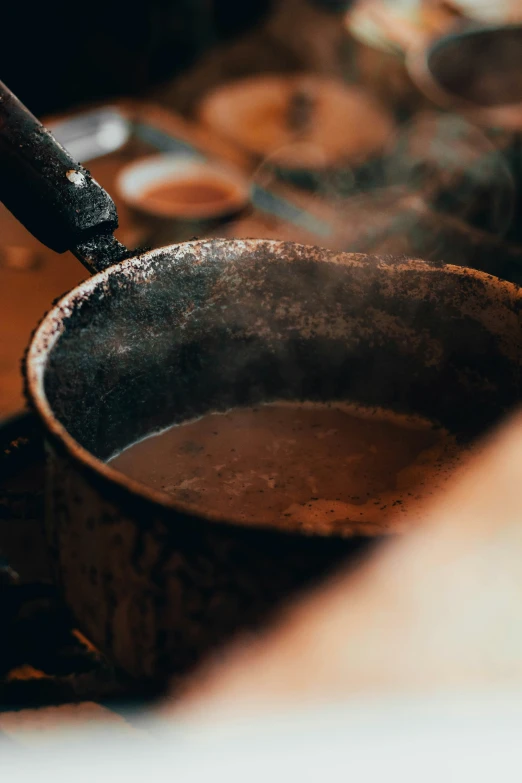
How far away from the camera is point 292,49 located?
4.56 metres

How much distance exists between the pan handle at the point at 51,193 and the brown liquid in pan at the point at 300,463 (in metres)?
0.36

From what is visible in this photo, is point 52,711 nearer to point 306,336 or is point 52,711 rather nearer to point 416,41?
point 306,336

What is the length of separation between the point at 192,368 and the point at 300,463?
0.83ft

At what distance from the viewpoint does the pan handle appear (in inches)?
46.4

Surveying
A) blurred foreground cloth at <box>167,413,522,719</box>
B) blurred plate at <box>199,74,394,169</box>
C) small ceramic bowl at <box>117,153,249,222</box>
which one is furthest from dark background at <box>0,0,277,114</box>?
blurred foreground cloth at <box>167,413,522,719</box>

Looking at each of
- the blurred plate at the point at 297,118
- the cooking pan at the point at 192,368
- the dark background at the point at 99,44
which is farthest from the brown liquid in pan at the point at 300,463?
the dark background at the point at 99,44

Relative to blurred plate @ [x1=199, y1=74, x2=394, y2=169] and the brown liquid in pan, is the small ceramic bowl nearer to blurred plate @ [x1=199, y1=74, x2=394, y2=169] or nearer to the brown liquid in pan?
blurred plate @ [x1=199, y1=74, x2=394, y2=169]

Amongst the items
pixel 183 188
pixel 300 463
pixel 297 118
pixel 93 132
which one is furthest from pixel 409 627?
pixel 297 118

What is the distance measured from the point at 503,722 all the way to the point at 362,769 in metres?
0.17

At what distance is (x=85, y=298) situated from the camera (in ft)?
3.80

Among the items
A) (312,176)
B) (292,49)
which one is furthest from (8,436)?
(292,49)

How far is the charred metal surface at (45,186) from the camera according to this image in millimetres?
1179

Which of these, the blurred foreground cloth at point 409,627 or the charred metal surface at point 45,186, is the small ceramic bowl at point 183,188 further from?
the blurred foreground cloth at point 409,627

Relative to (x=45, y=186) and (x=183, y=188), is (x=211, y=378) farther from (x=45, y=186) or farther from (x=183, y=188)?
(x=183, y=188)
